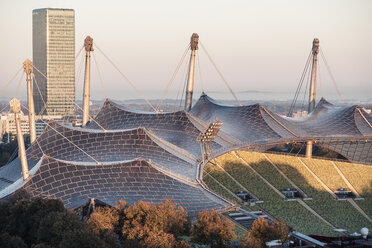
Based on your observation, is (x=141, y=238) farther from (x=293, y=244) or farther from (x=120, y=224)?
(x=293, y=244)

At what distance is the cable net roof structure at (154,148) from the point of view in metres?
40.5

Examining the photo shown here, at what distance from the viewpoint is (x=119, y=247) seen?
35.2m

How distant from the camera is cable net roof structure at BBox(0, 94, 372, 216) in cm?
4053

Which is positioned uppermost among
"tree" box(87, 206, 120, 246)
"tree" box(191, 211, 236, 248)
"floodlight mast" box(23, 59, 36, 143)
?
"floodlight mast" box(23, 59, 36, 143)

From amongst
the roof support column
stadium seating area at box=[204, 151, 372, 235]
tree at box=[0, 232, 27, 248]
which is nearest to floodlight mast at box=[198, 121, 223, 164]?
stadium seating area at box=[204, 151, 372, 235]

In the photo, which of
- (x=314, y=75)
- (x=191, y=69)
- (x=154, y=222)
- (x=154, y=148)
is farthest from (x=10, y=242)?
(x=314, y=75)

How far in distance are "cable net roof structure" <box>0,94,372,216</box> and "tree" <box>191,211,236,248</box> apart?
262cm

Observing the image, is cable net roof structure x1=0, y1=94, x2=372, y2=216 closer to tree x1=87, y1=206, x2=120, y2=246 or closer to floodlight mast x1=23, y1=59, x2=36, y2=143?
tree x1=87, y1=206, x2=120, y2=246

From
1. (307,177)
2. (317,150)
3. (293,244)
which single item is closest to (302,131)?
(307,177)

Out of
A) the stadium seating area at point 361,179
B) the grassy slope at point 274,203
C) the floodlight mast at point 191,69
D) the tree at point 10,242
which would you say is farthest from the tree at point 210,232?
the floodlight mast at point 191,69

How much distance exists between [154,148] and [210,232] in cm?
1300

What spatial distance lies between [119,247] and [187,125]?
22857 mm

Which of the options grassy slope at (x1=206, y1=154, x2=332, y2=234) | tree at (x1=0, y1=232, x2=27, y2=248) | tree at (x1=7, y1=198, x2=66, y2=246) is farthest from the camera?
grassy slope at (x1=206, y1=154, x2=332, y2=234)

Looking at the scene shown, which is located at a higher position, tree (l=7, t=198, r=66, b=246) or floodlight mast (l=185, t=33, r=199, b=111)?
floodlight mast (l=185, t=33, r=199, b=111)
